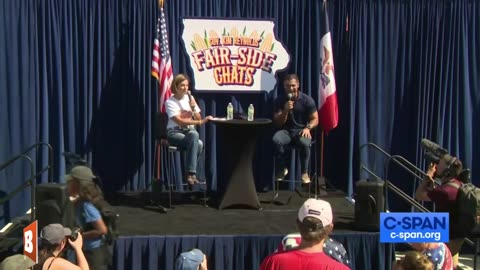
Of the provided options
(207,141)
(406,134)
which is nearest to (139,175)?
(207,141)

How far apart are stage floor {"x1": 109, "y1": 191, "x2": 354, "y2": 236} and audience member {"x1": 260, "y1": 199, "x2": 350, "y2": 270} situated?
2.77 meters

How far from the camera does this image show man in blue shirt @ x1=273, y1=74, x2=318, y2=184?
23.3 feet

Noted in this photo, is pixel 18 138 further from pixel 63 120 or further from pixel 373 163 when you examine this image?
pixel 373 163

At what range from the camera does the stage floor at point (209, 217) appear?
5938 millimetres

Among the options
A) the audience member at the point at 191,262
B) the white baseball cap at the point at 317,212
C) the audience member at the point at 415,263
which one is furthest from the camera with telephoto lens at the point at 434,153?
the white baseball cap at the point at 317,212

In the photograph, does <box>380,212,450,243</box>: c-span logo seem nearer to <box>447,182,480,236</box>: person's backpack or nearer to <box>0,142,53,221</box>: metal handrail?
<box>447,182,480,236</box>: person's backpack

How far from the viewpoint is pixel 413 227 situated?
4.18 meters

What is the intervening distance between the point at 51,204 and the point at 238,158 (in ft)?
5.68

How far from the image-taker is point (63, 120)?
7.66m

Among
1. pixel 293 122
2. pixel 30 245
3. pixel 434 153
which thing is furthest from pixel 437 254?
pixel 293 122

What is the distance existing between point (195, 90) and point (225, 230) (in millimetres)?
2362

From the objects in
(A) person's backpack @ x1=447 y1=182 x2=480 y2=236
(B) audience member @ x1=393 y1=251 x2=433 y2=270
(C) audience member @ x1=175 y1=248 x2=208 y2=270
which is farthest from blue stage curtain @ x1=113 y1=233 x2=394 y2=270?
(B) audience member @ x1=393 y1=251 x2=433 y2=270

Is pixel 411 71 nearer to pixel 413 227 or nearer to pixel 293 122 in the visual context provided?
pixel 293 122

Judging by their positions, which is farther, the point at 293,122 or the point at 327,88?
the point at 327,88
